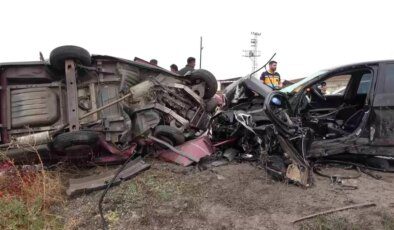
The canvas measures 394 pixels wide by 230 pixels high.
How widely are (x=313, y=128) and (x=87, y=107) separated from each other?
→ 316 centimetres

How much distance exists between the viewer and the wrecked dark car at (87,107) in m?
5.18

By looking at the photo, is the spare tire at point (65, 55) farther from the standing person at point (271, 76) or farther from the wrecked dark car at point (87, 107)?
the standing person at point (271, 76)

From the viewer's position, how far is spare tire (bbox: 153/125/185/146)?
5730 mm

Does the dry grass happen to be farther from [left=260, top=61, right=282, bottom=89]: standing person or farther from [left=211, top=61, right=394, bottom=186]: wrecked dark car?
[left=260, top=61, right=282, bottom=89]: standing person

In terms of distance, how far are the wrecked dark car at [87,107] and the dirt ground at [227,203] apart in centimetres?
81

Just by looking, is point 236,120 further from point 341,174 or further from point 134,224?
point 134,224

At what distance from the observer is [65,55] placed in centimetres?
532

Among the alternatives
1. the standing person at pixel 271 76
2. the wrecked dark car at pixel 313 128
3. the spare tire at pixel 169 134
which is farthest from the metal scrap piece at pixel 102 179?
the standing person at pixel 271 76

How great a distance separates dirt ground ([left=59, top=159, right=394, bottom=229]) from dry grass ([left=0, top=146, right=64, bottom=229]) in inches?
7.7

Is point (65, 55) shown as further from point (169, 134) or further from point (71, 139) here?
point (169, 134)

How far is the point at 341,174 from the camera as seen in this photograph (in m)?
5.06

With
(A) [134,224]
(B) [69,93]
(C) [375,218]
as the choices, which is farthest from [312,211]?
(B) [69,93]

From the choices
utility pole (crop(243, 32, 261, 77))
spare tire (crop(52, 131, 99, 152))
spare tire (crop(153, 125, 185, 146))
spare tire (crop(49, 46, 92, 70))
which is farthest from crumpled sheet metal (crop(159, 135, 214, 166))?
utility pole (crop(243, 32, 261, 77))

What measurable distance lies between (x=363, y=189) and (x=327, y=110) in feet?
6.32
